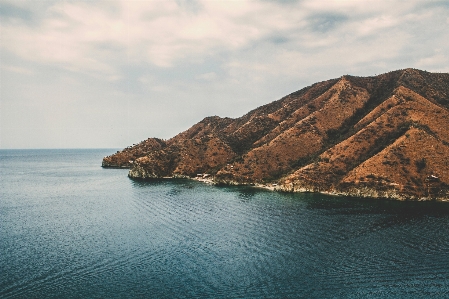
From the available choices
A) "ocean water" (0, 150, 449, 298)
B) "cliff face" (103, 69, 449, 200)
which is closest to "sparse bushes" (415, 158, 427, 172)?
"cliff face" (103, 69, 449, 200)

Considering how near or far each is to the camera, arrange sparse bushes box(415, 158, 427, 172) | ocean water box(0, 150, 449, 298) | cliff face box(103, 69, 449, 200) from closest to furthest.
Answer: ocean water box(0, 150, 449, 298), sparse bushes box(415, 158, 427, 172), cliff face box(103, 69, 449, 200)

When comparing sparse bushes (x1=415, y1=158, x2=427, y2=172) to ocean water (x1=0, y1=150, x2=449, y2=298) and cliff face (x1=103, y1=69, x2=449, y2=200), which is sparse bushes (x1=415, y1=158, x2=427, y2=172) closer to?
cliff face (x1=103, y1=69, x2=449, y2=200)

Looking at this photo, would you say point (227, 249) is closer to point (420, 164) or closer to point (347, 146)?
point (420, 164)

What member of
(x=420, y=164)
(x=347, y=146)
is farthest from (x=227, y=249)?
(x=347, y=146)

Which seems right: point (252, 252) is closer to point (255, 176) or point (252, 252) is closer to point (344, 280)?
point (344, 280)

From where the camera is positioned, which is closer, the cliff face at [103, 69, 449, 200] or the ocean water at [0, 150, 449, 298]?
the ocean water at [0, 150, 449, 298]

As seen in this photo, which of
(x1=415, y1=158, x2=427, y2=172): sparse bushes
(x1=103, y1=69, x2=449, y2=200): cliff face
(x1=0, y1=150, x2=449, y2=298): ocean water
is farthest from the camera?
(x1=103, y1=69, x2=449, y2=200): cliff face

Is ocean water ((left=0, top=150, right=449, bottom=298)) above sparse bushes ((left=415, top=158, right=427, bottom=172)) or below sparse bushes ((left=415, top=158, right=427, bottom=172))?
below
